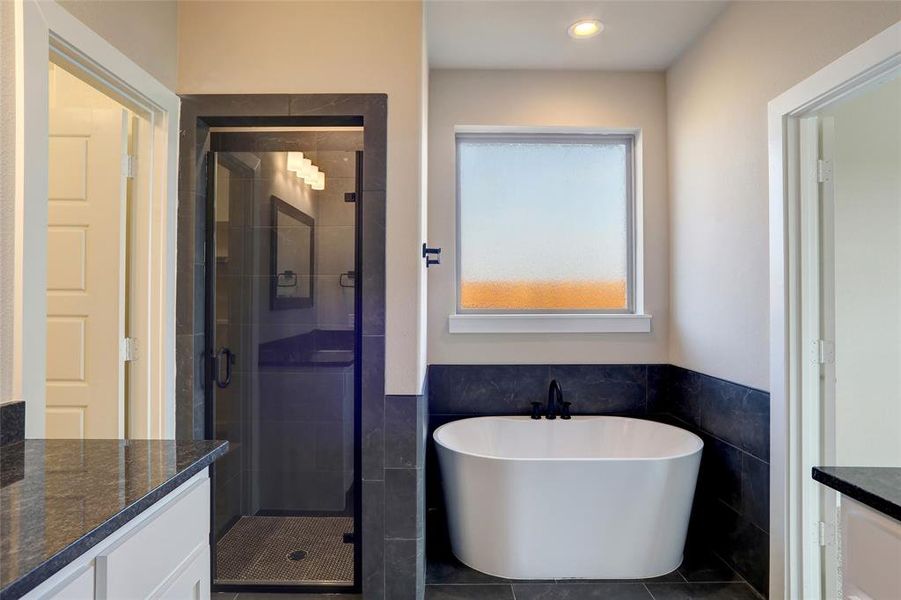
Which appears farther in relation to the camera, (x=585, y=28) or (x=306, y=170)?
(x=585, y=28)

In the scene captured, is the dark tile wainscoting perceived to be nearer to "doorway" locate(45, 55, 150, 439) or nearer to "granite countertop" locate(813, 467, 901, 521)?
"granite countertop" locate(813, 467, 901, 521)

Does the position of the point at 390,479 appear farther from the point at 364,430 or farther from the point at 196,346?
the point at 196,346

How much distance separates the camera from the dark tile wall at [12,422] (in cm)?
122

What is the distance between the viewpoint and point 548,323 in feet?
9.77

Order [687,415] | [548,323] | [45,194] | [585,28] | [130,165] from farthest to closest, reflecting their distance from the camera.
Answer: [548,323], [687,415], [585,28], [130,165], [45,194]

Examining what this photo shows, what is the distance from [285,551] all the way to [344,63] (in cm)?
212

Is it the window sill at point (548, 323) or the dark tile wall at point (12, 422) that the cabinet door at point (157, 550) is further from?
the window sill at point (548, 323)

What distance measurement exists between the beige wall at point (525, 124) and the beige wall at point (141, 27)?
139 cm

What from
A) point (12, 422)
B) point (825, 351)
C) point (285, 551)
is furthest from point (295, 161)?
point (825, 351)

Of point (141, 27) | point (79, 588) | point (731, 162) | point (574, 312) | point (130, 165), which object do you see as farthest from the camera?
point (574, 312)

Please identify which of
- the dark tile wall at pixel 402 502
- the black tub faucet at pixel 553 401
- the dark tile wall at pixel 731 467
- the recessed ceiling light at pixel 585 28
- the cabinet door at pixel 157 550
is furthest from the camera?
the black tub faucet at pixel 553 401

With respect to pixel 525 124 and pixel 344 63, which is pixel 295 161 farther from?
pixel 525 124

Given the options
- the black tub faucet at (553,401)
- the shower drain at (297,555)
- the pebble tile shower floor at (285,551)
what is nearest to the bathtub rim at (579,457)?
the black tub faucet at (553,401)

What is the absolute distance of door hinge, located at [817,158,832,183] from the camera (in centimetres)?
192
